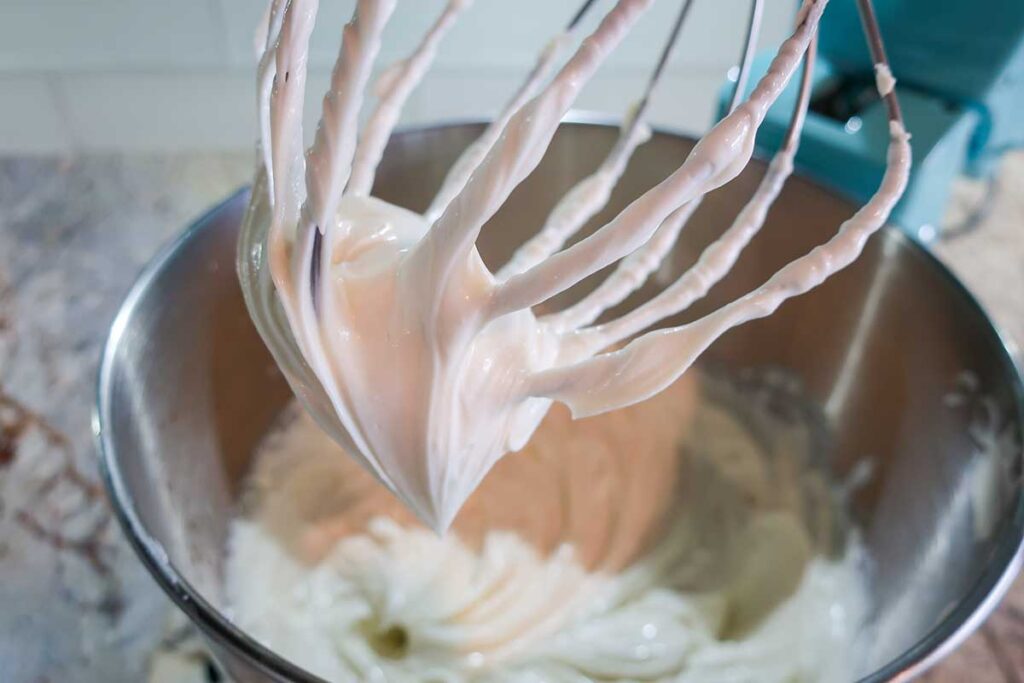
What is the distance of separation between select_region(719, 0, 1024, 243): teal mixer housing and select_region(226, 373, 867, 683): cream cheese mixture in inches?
8.6

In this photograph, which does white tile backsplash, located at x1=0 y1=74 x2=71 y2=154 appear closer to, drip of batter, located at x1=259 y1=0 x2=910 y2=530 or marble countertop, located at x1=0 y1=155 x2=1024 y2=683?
marble countertop, located at x1=0 y1=155 x2=1024 y2=683

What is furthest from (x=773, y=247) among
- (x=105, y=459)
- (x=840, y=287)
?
(x=105, y=459)

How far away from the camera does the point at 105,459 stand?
42cm

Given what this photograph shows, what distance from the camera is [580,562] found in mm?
639

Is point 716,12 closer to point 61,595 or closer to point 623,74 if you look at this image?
point 623,74

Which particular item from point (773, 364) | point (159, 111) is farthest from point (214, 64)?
point (773, 364)

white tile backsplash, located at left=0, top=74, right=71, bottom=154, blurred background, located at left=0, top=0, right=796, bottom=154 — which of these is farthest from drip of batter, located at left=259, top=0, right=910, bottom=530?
white tile backsplash, located at left=0, top=74, right=71, bottom=154

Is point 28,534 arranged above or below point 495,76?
below

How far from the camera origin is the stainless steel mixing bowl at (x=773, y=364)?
1.47 ft

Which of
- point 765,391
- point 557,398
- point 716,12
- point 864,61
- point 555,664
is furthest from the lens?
point 716,12

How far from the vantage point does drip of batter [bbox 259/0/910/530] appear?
0.99 ft

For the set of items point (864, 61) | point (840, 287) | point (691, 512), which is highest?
point (864, 61)

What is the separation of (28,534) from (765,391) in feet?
1.91

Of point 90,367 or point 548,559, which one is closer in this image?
point 548,559
